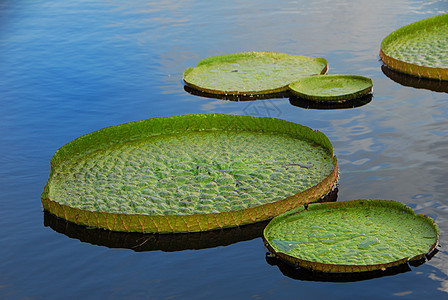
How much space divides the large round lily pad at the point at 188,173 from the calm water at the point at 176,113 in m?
0.12

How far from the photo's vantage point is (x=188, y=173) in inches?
148

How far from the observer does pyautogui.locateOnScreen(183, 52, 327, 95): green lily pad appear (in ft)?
17.6

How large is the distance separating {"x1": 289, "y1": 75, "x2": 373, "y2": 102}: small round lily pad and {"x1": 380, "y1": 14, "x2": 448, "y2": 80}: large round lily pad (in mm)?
556

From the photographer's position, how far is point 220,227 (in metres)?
3.29

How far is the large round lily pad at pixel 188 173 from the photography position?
3330mm

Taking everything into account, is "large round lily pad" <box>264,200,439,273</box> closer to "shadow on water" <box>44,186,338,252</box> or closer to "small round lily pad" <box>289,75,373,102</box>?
"shadow on water" <box>44,186,338,252</box>

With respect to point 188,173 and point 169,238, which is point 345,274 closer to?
point 169,238

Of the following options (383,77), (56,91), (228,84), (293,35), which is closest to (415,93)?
(383,77)

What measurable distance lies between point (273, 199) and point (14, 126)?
2.57 metres

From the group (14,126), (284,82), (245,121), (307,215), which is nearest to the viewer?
(307,215)

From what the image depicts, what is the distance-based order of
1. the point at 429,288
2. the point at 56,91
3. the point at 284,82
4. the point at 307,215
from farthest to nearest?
the point at 56,91 → the point at 284,82 → the point at 307,215 → the point at 429,288

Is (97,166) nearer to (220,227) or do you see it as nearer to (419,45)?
(220,227)

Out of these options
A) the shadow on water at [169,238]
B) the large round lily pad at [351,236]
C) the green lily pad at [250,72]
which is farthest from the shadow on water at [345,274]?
the green lily pad at [250,72]

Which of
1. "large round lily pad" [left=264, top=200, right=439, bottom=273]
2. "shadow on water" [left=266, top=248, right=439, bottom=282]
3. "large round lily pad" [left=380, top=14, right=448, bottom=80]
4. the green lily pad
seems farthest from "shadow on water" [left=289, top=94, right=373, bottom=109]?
"shadow on water" [left=266, top=248, right=439, bottom=282]
